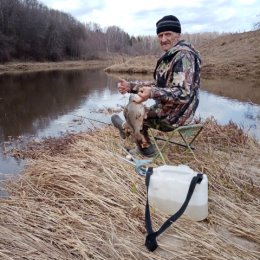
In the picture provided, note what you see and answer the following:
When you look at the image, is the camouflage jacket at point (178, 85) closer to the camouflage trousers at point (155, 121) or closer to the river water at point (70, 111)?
the camouflage trousers at point (155, 121)

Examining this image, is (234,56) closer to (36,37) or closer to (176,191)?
(176,191)

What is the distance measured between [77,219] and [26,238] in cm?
43

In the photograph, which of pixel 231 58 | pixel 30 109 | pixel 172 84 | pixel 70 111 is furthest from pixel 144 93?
pixel 231 58

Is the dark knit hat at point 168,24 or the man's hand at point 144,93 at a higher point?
the dark knit hat at point 168,24

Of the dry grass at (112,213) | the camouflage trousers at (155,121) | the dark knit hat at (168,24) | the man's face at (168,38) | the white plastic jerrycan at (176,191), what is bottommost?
the dry grass at (112,213)

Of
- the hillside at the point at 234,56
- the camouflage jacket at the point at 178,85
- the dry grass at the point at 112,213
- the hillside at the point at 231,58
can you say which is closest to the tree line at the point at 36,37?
the hillside at the point at 234,56

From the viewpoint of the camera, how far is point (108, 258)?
2.49 m

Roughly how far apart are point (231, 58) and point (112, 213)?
26529mm

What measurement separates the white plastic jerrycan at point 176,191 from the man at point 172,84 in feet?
3.09

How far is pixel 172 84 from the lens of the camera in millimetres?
3613

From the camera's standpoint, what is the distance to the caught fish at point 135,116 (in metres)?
3.87

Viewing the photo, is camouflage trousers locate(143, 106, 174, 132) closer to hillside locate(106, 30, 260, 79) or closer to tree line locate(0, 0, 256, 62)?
hillside locate(106, 30, 260, 79)

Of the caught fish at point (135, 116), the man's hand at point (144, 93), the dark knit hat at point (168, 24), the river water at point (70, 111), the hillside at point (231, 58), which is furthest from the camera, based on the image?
the hillside at point (231, 58)

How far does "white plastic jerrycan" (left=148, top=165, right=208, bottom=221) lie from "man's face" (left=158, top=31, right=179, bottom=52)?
1.59 metres
